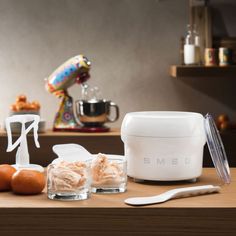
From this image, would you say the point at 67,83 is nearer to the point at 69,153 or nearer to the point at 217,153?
the point at 69,153

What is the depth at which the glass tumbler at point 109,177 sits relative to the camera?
1.63 meters

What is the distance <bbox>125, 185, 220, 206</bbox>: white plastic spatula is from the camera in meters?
1.48

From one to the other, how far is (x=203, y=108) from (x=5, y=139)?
1.39 m

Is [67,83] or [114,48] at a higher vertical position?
[114,48]

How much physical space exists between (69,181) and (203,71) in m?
2.53

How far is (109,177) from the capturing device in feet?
5.37

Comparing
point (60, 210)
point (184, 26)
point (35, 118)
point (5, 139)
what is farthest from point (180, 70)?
point (60, 210)

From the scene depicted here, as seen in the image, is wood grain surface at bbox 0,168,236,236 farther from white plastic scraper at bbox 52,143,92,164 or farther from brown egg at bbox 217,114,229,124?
brown egg at bbox 217,114,229,124

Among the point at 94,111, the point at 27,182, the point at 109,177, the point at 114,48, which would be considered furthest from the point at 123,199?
the point at 114,48

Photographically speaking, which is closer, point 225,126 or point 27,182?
point 27,182

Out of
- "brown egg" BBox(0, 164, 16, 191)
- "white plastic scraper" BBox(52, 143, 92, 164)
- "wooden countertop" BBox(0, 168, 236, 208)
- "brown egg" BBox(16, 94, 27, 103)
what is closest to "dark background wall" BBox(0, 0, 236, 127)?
"brown egg" BBox(16, 94, 27, 103)

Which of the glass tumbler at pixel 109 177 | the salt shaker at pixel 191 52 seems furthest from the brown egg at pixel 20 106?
the glass tumbler at pixel 109 177

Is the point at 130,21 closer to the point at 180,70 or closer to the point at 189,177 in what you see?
the point at 180,70

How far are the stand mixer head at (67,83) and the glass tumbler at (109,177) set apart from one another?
7.22 ft
